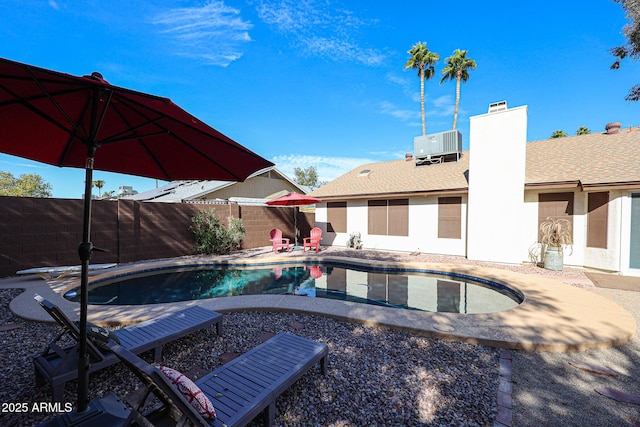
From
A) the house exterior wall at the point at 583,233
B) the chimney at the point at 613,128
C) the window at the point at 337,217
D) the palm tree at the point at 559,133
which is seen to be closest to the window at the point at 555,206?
the house exterior wall at the point at 583,233

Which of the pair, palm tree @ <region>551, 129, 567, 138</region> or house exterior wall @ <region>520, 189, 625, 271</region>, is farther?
palm tree @ <region>551, 129, 567, 138</region>

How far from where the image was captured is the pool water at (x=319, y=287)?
634 centimetres

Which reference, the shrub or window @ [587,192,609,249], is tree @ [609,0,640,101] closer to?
window @ [587,192,609,249]

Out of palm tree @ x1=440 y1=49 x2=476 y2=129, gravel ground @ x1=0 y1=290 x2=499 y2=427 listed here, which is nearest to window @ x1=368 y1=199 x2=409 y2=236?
gravel ground @ x1=0 y1=290 x2=499 y2=427

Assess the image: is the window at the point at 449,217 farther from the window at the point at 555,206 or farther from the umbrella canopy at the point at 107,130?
the umbrella canopy at the point at 107,130

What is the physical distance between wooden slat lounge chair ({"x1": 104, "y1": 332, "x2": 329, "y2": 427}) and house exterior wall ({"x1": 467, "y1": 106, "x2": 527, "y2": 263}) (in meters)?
9.07

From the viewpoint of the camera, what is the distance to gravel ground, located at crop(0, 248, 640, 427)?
2393mm

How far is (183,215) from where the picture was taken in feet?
36.2

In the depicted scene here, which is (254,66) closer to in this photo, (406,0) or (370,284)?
(406,0)

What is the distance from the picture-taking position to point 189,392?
1628 millimetres

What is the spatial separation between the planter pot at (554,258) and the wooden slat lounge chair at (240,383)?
876cm

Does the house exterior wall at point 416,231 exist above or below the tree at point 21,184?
below

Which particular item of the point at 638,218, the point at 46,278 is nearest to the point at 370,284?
the point at 638,218

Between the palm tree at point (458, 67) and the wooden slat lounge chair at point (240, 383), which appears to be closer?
the wooden slat lounge chair at point (240, 383)
